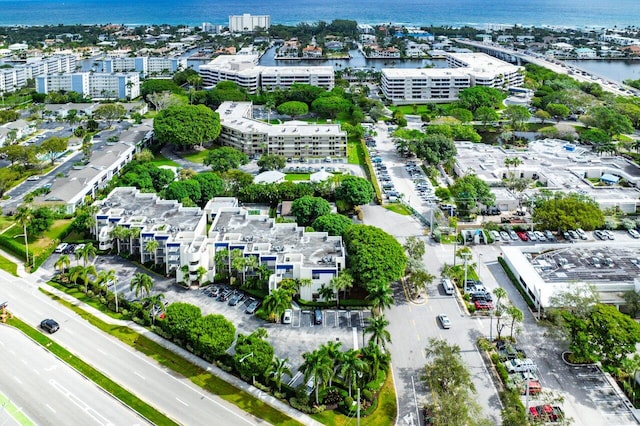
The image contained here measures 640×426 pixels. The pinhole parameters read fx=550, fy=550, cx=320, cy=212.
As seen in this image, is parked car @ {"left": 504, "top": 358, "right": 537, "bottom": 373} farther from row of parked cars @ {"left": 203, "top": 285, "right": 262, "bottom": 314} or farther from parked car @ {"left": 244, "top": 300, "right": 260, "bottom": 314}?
row of parked cars @ {"left": 203, "top": 285, "right": 262, "bottom": 314}

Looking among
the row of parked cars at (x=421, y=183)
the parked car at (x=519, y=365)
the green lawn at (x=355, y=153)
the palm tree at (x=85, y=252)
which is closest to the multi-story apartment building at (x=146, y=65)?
the green lawn at (x=355, y=153)

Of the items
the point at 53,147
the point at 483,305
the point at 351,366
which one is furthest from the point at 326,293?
the point at 53,147

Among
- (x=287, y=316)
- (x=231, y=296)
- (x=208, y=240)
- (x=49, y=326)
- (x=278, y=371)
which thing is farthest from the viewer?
(x=208, y=240)

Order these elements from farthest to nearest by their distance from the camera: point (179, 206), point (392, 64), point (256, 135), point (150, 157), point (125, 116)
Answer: point (392, 64) < point (125, 116) < point (256, 135) < point (150, 157) < point (179, 206)

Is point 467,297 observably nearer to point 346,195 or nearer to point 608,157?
point 346,195

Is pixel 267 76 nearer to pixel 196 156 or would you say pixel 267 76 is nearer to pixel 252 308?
pixel 196 156

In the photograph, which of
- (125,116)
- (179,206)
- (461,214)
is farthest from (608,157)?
(125,116)

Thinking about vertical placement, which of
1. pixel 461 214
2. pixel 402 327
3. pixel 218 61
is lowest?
pixel 402 327

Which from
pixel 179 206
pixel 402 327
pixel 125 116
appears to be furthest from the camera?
pixel 125 116
